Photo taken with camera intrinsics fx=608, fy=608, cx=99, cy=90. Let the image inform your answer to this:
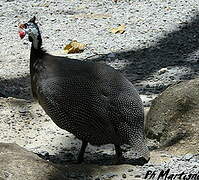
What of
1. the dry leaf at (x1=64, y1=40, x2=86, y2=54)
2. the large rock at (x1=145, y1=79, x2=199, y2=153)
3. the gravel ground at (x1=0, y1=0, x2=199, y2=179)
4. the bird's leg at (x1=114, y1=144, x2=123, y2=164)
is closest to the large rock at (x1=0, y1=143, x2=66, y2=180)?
the bird's leg at (x1=114, y1=144, x2=123, y2=164)

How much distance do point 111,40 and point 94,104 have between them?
477 centimetres

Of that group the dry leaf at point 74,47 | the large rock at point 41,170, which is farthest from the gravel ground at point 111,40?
the large rock at point 41,170

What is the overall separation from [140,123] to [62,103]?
0.64 meters

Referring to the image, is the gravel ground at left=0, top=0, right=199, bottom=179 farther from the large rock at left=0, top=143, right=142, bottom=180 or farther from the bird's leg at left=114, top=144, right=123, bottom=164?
the large rock at left=0, top=143, right=142, bottom=180

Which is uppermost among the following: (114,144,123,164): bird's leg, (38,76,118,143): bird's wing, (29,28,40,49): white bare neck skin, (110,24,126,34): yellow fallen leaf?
(29,28,40,49): white bare neck skin

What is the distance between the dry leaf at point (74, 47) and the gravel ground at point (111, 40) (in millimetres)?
85

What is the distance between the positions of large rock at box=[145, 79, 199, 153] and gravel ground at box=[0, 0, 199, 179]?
0.86 metres

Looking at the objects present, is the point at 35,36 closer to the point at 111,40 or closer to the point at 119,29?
the point at 111,40

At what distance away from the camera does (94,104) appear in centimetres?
478

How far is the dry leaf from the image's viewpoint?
8.98 meters

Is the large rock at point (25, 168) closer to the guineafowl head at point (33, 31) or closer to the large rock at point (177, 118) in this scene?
the large rock at point (177, 118)

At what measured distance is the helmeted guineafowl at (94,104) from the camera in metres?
4.76

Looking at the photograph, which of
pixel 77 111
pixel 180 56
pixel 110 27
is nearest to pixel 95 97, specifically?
pixel 77 111

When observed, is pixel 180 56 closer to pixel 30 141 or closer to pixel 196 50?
pixel 196 50
